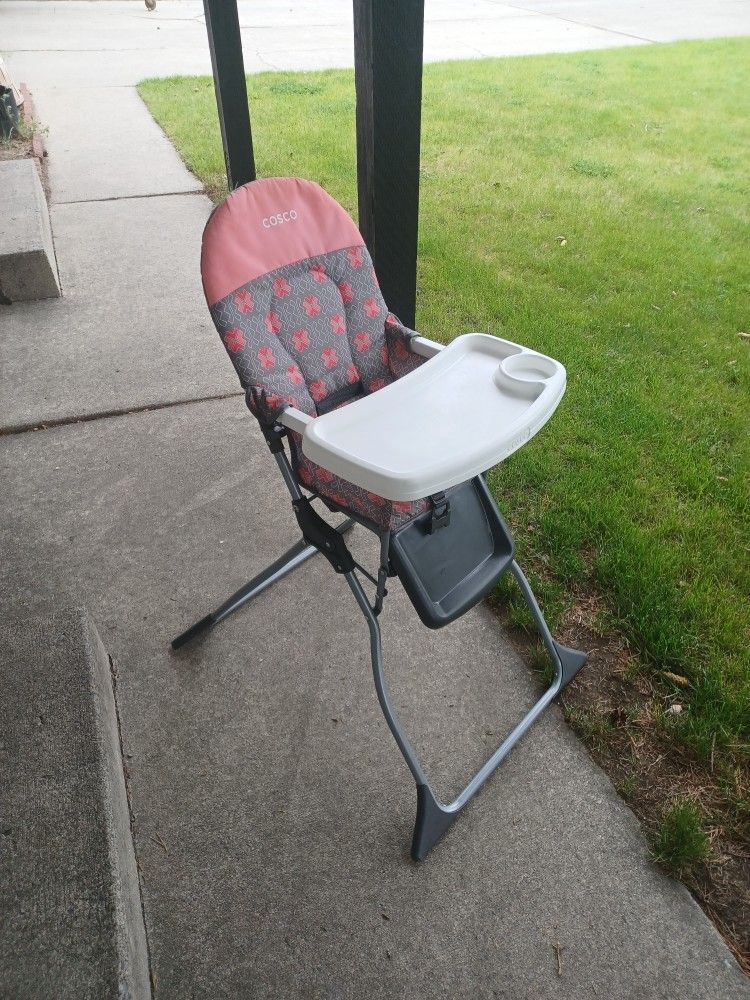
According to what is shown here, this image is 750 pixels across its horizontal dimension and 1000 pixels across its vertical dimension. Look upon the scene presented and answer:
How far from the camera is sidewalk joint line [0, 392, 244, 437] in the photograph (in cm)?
292

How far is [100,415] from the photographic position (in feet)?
9.85

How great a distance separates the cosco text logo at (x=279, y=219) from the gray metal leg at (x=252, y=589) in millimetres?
850

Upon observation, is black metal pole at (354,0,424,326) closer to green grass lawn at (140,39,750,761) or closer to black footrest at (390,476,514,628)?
green grass lawn at (140,39,750,761)

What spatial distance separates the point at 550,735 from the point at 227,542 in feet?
3.83

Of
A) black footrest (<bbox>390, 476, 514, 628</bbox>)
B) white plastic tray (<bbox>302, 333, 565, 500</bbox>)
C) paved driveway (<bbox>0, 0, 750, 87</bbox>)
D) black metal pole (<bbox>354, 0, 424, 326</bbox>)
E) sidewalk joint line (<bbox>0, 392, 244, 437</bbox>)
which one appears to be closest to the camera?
white plastic tray (<bbox>302, 333, 565, 500</bbox>)

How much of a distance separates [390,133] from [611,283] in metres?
1.88

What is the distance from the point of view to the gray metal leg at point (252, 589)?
204 centimetres

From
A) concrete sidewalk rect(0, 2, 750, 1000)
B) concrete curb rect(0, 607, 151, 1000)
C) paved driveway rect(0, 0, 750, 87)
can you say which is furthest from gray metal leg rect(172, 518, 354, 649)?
paved driveway rect(0, 0, 750, 87)

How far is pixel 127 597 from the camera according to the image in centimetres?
221

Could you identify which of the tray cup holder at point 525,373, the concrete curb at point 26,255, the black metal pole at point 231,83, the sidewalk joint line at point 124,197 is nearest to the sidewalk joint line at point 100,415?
the concrete curb at point 26,255

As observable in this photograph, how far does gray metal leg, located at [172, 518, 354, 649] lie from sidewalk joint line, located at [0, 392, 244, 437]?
1153 millimetres

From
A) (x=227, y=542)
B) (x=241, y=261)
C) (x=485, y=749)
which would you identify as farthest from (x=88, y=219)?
(x=485, y=749)

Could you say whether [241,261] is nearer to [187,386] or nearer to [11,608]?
[11,608]

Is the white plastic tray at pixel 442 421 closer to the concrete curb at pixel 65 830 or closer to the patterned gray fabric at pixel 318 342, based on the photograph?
the patterned gray fabric at pixel 318 342
